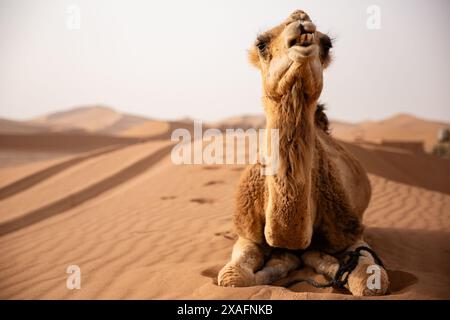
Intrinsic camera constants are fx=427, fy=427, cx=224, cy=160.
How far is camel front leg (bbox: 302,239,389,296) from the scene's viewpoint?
3.29 m

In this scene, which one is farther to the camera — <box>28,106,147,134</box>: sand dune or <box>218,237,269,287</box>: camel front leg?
<box>28,106,147,134</box>: sand dune

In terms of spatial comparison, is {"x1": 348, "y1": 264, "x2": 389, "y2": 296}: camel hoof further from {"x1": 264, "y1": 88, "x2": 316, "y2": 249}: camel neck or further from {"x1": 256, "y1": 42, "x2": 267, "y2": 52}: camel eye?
{"x1": 256, "y1": 42, "x2": 267, "y2": 52}: camel eye

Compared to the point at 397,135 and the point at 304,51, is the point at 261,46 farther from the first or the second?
the point at 397,135

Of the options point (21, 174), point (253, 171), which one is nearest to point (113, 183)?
point (21, 174)

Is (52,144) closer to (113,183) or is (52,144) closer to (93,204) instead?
(113,183)

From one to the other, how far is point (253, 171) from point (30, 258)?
3.10 metres

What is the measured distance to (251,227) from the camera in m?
3.86

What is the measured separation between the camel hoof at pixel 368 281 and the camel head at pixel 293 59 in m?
1.48

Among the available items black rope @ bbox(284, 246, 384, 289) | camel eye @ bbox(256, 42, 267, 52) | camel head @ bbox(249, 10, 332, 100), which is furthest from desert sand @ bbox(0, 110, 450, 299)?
camel eye @ bbox(256, 42, 267, 52)

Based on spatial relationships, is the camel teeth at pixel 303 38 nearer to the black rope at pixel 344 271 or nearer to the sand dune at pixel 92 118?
the black rope at pixel 344 271

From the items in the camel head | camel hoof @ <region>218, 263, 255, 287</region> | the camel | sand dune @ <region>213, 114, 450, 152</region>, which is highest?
the camel head

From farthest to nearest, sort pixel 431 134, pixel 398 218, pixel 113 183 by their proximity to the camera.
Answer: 1. pixel 431 134
2. pixel 113 183
3. pixel 398 218

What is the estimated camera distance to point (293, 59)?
275 cm

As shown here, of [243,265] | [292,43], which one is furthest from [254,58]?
[243,265]
